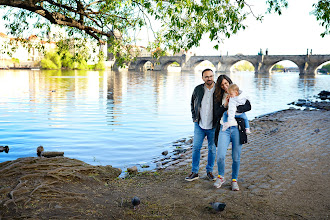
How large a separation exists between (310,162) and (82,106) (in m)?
15.5

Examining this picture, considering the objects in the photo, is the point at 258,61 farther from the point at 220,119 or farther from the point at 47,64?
the point at 220,119

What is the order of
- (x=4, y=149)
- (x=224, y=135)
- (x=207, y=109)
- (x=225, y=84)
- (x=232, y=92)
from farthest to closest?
1. (x=4, y=149)
2. (x=207, y=109)
3. (x=225, y=84)
4. (x=224, y=135)
5. (x=232, y=92)

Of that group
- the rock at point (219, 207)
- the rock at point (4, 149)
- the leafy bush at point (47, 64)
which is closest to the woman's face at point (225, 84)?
the rock at point (219, 207)

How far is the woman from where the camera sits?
5.32 metres

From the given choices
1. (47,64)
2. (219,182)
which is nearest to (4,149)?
(219,182)

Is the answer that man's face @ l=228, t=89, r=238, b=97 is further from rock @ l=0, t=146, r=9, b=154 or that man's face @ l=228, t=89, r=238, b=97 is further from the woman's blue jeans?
rock @ l=0, t=146, r=9, b=154

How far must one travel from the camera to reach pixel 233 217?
4492 millimetres

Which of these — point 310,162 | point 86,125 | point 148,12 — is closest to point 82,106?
point 86,125

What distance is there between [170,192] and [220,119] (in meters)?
1.47

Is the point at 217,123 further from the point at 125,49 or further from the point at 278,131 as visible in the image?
the point at 278,131

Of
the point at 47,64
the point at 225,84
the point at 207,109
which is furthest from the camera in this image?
the point at 47,64

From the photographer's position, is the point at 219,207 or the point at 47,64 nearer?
the point at 219,207

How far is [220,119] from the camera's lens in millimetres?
5555

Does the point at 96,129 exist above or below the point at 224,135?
below
